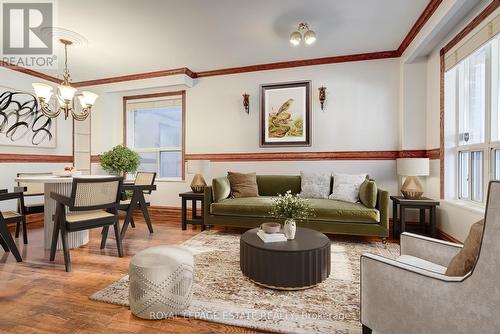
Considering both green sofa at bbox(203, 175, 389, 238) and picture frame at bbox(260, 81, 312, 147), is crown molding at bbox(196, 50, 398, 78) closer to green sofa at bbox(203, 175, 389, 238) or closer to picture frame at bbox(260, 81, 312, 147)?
picture frame at bbox(260, 81, 312, 147)

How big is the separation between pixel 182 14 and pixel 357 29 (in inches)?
87.6

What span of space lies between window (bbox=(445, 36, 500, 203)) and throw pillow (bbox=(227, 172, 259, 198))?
8.77 ft

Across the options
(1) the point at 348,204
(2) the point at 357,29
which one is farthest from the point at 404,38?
(1) the point at 348,204

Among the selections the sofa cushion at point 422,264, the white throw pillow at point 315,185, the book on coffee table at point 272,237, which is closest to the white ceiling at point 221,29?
the white throw pillow at point 315,185

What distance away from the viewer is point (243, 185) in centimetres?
402

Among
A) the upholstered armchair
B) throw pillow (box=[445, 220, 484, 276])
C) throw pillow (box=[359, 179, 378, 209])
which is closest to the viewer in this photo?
the upholstered armchair

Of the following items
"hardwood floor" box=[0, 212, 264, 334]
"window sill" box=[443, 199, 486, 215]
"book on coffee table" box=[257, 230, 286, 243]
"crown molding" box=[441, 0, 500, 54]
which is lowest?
"hardwood floor" box=[0, 212, 264, 334]

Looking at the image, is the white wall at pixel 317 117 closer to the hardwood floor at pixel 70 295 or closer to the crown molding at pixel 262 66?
the crown molding at pixel 262 66

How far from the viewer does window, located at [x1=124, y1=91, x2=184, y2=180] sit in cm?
518

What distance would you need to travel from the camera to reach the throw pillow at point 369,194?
10.6ft

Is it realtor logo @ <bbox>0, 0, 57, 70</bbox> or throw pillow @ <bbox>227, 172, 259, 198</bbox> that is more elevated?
realtor logo @ <bbox>0, 0, 57, 70</bbox>

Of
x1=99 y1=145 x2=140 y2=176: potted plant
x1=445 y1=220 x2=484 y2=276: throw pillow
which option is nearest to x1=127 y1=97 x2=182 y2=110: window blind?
x1=99 y1=145 x2=140 y2=176: potted plant

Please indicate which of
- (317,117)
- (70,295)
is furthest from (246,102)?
(70,295)

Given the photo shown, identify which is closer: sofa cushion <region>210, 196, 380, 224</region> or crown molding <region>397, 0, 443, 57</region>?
crown molding <region>397, 0, 443, 57</region>
